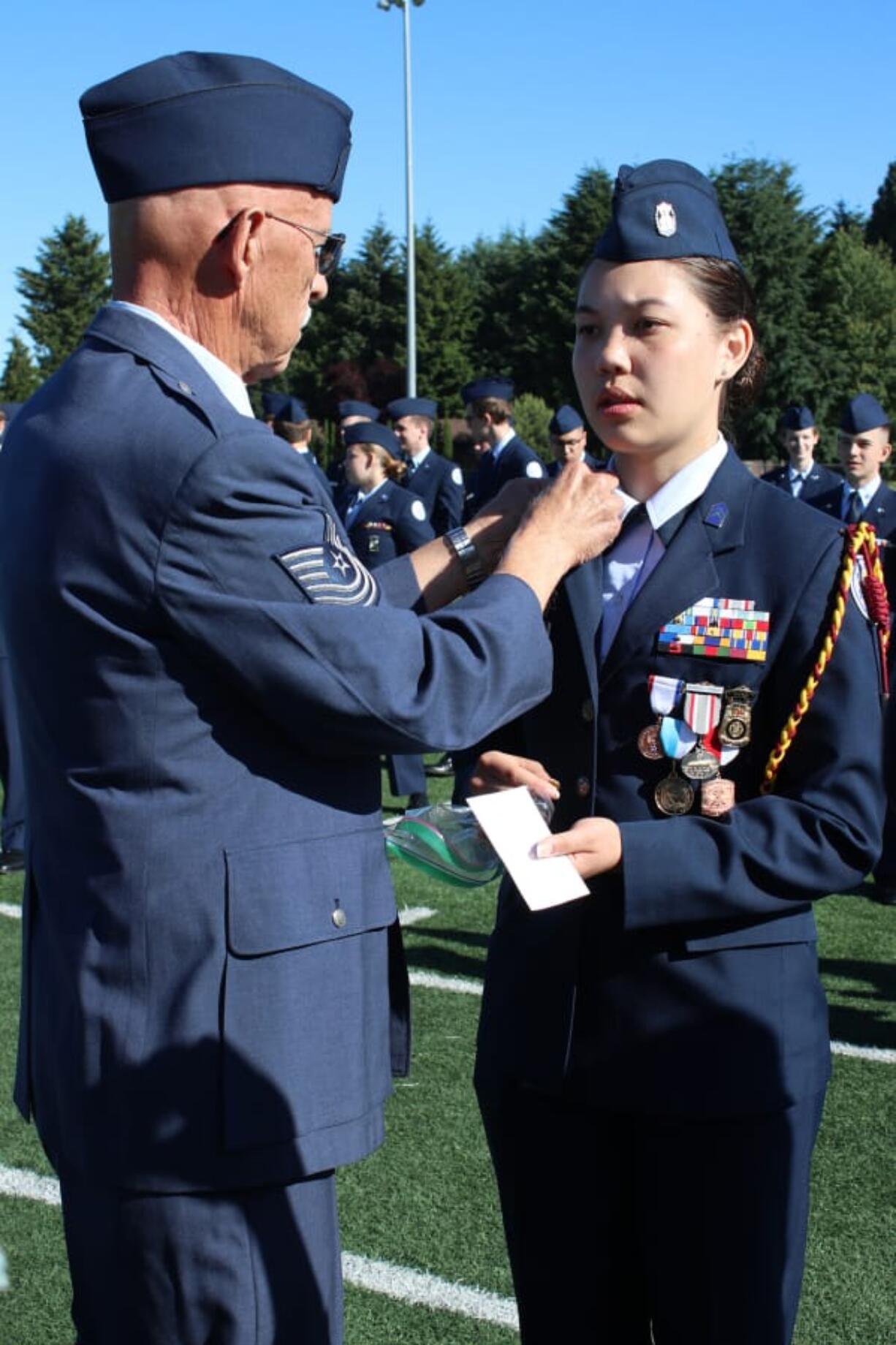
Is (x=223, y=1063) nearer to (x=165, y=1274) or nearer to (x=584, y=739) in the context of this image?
(x=165, y=1274)

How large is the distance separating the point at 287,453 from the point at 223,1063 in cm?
73

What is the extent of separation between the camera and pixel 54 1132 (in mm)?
1939

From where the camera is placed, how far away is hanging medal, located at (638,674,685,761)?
2.11 meters

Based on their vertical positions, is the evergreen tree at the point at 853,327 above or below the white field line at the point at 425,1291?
above

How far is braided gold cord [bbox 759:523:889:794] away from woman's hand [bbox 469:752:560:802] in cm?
31

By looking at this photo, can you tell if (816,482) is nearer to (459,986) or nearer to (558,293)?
(459,986)

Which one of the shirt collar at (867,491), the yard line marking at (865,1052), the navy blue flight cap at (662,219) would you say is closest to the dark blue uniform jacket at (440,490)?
the shirt collar at (867,491)

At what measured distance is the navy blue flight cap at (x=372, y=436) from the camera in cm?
1047

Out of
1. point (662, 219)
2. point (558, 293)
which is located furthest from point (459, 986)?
point (558, 293)

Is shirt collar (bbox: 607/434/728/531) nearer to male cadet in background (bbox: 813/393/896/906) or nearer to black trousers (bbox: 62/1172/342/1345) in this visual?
black trousers (bbox: 62/1172/342/1345)

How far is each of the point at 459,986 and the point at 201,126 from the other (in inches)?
168

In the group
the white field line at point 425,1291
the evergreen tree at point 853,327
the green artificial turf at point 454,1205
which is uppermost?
the evergreen tree at point 853,327

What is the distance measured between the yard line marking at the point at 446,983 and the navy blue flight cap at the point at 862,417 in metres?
5.18

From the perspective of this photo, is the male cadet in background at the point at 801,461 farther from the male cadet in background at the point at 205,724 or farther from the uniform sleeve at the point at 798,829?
the male cadet in background at the point at 205,724
